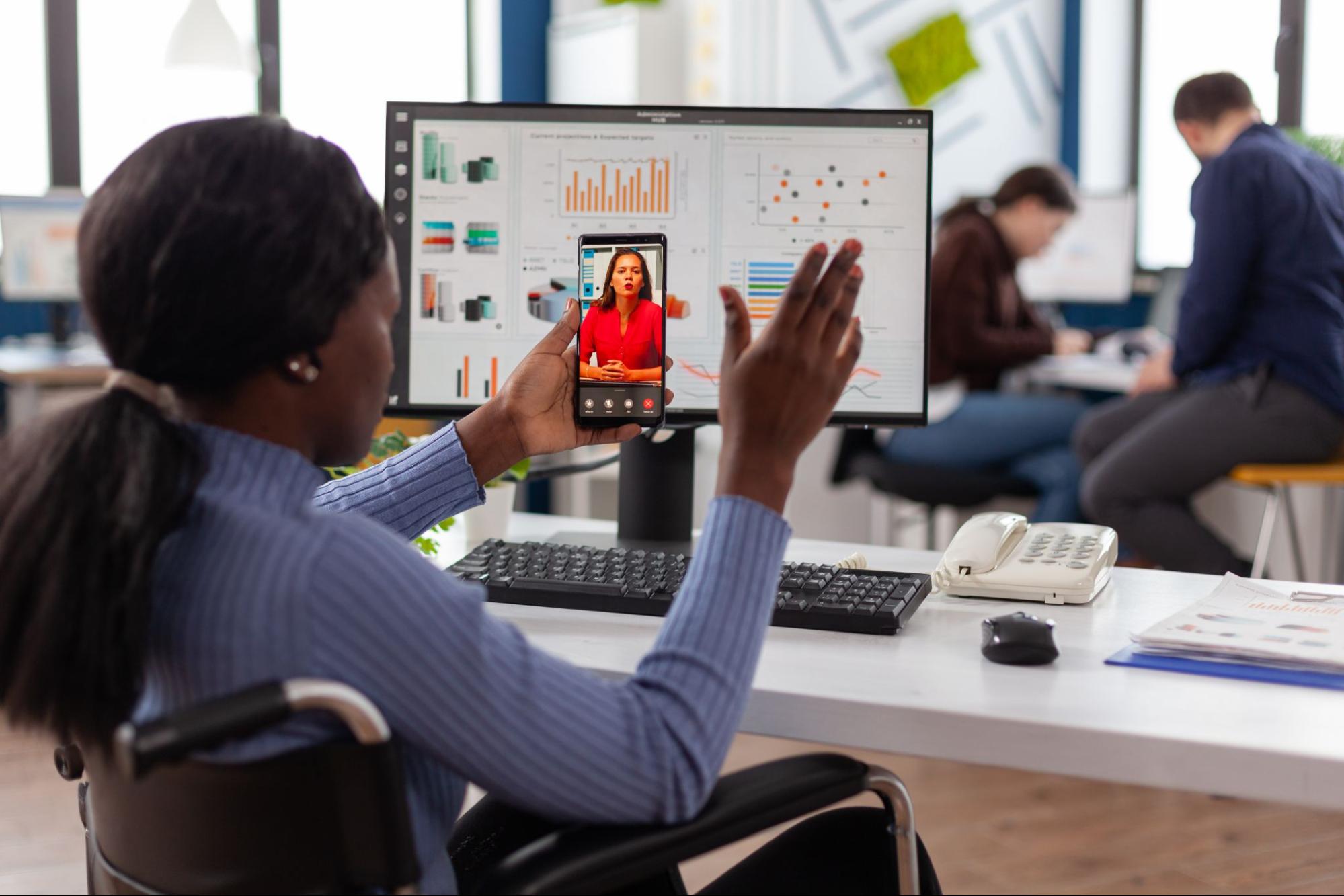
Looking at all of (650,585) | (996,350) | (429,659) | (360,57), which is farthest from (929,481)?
(360,57)

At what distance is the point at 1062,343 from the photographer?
407 cm

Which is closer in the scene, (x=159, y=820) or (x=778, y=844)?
(x=159, y=820)

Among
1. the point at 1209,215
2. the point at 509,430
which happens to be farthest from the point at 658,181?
the point at 1209,215

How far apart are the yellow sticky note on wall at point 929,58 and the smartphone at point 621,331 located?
14.3ft

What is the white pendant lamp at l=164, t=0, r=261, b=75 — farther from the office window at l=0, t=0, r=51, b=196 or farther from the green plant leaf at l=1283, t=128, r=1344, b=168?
the green plant leaf at l=1283, t=128, r=1344, b=168

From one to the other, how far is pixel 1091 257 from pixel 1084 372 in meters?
1.08

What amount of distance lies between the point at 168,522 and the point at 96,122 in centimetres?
464

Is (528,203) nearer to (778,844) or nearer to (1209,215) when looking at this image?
(778,844)

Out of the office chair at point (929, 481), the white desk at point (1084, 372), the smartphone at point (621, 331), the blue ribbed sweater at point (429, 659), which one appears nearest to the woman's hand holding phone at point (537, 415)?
the smartphone at point (621, 331)

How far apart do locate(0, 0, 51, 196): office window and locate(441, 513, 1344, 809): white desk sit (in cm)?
431

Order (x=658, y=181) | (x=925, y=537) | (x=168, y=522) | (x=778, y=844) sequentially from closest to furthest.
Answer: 1. (x=168, y=522)
2. (x=778, y=844)
3. (x=658, y=181)
4. (x=925, y=537)

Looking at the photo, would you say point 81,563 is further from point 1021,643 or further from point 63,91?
point 63,91

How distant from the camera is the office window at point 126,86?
15.8 ft

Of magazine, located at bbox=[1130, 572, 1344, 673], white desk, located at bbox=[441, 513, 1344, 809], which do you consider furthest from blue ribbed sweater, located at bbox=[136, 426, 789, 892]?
magazine, located at bbox=[1130, 572, 1344, 673]
